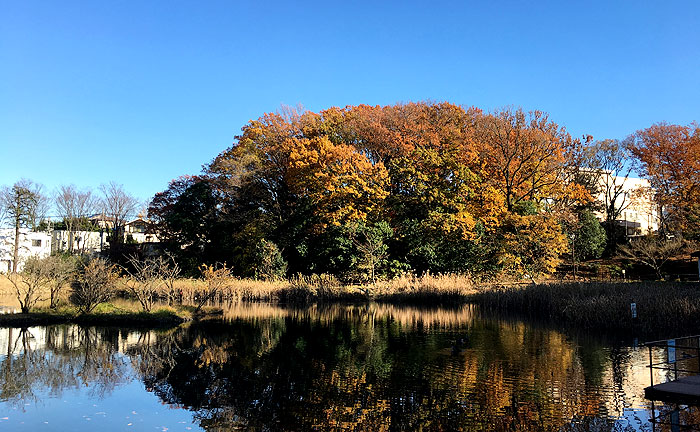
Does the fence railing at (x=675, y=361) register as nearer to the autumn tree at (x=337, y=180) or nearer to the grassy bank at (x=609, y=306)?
the grassy bank at (x=609, y=306)

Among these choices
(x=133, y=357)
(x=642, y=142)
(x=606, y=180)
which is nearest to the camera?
(x=133, y=357)

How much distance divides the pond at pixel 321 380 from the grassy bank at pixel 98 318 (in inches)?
55.0

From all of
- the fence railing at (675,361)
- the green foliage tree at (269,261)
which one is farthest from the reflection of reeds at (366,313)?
the fence railing at (675,361)

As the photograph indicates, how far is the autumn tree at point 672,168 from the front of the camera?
4572 cm

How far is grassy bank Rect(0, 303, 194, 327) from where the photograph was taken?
74.8 feet

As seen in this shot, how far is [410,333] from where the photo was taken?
20406 millimetres

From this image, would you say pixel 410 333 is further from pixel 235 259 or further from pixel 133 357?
pixel 235 259

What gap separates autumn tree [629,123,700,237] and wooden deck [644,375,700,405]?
128 ft

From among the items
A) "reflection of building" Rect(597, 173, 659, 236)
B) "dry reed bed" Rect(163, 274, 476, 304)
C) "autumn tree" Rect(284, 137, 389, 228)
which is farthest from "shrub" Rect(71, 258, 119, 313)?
"reflection of building" Rect(597, 173, 659, 236)

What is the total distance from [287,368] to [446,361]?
4281 millimetres

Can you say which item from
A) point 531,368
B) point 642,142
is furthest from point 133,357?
point 642,142

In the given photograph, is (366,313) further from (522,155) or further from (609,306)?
(522,155)

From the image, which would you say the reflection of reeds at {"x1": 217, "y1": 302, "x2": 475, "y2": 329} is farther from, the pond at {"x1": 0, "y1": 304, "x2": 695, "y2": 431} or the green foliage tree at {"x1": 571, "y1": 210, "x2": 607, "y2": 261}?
the green foliage tree at {"x1": 571, "y1": 210, "x2": 607, "y2": 261}

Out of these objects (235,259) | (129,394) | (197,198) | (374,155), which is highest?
(374,155)
